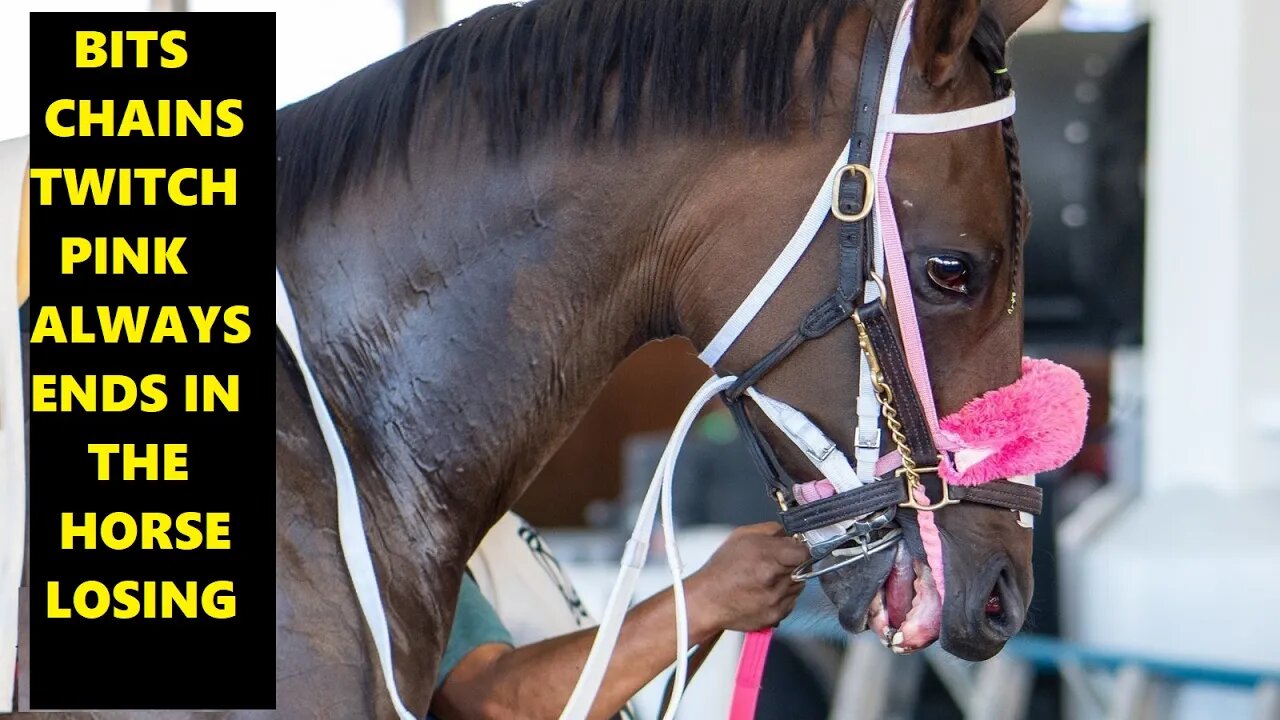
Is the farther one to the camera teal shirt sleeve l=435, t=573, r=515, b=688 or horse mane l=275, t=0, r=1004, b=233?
teal shirt sleeve l=435, t=573, r=515, b=688

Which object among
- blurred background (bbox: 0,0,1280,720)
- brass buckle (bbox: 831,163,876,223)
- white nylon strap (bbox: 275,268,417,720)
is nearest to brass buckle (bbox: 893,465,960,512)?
brass buckle (bbox: 831,163,876,223)

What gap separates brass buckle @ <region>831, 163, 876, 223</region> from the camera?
1104 mm

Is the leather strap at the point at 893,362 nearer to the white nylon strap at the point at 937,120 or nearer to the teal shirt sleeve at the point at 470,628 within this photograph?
the white nylon strap at the point at 937,120

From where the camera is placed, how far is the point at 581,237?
116 cm

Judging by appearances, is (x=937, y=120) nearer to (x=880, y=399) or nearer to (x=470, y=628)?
(x=880, y=399)

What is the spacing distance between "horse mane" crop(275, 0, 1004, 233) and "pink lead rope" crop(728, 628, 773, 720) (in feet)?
1.72

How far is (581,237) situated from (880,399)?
29cm

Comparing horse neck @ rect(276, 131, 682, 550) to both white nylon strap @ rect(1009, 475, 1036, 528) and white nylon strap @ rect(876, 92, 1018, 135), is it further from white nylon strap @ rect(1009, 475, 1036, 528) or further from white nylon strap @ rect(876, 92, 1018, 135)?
white nylon strap @ rect(1009, 475, 1036, 528)

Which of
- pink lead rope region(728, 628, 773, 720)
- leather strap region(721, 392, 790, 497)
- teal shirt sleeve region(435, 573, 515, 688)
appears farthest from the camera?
teal shirt sleeve region(435, 573, 515, 688)

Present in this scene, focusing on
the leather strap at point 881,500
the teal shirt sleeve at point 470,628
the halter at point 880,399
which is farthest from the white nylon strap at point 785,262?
the teal shirt sleeve at point 470,628

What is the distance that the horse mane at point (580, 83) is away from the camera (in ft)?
3.72

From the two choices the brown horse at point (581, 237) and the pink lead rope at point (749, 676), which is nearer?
the brown horse at point (581, 237)

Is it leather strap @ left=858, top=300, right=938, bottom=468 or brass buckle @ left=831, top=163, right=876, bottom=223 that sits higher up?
brass buckle @ left=831, top=163, right=876, bottom=223

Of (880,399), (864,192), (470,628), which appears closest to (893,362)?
(880,399)
